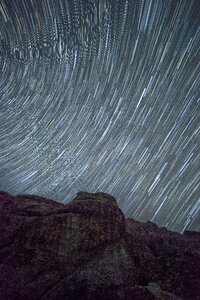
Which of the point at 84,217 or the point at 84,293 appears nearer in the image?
the point at 84,293

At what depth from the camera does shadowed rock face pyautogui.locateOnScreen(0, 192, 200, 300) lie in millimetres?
10914

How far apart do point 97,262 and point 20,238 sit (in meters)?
3.84

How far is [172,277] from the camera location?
1202 cm

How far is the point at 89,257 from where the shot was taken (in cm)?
1227

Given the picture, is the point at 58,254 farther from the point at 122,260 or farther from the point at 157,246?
the point at 157,246

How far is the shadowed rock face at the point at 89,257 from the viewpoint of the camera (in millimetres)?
10914

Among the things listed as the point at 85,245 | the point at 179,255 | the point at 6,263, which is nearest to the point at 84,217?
the point at 85,245

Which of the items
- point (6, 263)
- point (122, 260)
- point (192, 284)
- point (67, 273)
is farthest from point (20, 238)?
point (192, 284)

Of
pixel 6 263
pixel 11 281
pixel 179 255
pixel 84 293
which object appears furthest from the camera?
pixel 179 255

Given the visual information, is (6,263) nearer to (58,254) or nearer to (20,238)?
(20,238)

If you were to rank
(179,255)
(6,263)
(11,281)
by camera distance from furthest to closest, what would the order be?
1. (179,255)
2. (6,263)
3. (11,281)

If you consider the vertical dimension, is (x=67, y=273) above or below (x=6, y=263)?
above

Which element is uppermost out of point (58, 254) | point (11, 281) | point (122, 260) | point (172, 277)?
point (172, 277)

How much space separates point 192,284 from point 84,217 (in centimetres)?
544
